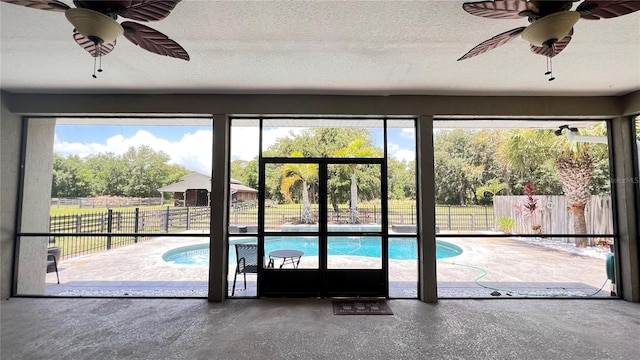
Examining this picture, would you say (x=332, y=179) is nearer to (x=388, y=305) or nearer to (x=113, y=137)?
(x=388, y=305)

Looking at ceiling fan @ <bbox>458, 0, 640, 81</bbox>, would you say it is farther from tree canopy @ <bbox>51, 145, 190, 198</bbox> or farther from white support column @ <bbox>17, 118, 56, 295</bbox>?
white support column @ <bbox>17, 118, 56, 295</bbox>

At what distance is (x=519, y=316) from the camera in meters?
3.60

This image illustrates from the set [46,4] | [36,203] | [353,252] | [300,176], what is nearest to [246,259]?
[300,176]

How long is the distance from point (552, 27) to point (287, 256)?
388 centimetres

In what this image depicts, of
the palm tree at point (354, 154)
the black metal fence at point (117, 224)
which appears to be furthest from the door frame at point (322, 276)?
the black metal fence at point (117, 224)

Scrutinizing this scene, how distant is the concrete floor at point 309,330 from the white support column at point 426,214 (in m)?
0.27

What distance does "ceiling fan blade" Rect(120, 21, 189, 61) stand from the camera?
2012 millimetres

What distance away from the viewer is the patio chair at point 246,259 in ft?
14.2

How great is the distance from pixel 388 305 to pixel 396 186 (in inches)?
69.1

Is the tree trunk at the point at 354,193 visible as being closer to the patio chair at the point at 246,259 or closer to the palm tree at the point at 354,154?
the palm tree at the point at 354,154

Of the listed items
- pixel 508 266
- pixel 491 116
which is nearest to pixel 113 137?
pixel 491 116

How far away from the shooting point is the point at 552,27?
1.86 meters

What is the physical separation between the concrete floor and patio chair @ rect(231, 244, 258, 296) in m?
0.45

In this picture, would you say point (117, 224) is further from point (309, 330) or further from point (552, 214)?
point (552, 214)
